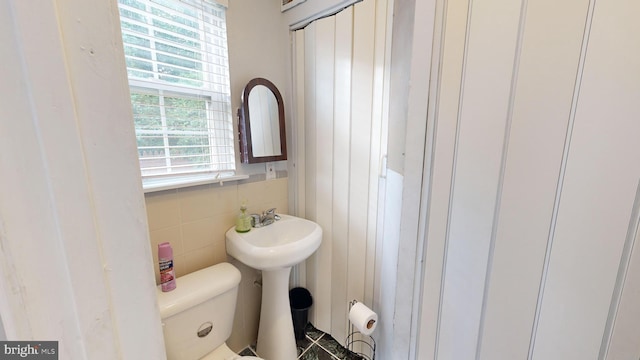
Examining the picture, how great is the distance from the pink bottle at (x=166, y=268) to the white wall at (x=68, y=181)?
674mm

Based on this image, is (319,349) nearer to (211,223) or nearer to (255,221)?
(255,221)

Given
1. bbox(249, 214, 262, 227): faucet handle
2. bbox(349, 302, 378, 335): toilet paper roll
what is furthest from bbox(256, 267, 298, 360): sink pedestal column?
bbox(349, 302, 378, 335): toilet paper roll

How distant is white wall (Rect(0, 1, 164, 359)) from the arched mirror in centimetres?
96

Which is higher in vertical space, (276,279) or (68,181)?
(68,181)

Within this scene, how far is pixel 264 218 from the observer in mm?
1460

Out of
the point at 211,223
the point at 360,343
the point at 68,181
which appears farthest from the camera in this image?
the point at 360,343

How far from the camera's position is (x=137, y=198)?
1.38ft

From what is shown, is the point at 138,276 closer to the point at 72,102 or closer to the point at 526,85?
the point at 72,102

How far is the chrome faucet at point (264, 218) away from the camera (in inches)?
56.2

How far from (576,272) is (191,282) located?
1320 millimetres

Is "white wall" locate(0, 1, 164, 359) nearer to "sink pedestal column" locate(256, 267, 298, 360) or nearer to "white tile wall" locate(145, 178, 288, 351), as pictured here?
"white tile wall" locate(145, 178, 288, 351)

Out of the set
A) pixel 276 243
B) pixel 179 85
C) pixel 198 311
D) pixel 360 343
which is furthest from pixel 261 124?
pixel 360 343

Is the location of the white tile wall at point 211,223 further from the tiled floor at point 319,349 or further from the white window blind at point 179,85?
A: the tiled floor at point 319,349

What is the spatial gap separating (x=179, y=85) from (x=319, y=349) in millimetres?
1717
